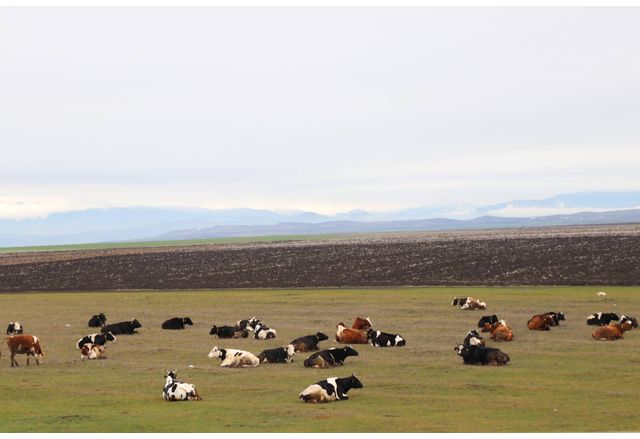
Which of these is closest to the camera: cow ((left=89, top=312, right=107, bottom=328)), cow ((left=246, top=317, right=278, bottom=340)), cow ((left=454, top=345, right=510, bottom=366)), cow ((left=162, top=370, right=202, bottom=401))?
cow ((left=162, top=370, right=202, bottom=401))

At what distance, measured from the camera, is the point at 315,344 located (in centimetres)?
2744

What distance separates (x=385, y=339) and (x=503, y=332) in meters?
4.16

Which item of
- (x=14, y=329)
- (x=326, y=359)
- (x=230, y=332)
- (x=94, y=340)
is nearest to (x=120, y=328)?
(x=94, y=340)

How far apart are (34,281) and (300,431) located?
6287 cm

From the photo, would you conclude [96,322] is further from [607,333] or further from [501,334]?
[607,333]

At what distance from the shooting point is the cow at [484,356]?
2316 cm

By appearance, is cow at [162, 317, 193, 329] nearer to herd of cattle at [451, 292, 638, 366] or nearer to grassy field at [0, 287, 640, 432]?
grassy field at [0, 287, 640, 432]

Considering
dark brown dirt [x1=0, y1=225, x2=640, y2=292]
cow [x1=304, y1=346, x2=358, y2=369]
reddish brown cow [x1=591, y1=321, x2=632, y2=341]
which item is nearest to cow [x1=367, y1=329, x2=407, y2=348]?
cow [x1=304, y1=346, x2=358, y2=369]

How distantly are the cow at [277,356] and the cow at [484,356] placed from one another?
5470 mm

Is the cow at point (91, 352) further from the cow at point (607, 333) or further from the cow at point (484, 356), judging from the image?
the cow at point (607, 333)

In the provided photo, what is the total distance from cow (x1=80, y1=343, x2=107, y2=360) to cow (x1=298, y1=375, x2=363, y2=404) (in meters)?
10.1

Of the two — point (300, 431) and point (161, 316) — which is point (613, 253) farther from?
point (300, 431)

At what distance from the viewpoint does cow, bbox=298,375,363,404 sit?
1853 centimetres
